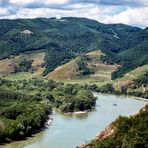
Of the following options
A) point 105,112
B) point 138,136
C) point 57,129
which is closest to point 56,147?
point 57,129

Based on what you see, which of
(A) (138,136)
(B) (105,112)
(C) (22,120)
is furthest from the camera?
(B) (105,112)

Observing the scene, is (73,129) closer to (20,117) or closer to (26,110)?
(20,117)

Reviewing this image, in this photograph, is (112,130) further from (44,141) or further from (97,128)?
(97,128)

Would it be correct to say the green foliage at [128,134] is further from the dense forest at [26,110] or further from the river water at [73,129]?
the dense forest at [26,110]

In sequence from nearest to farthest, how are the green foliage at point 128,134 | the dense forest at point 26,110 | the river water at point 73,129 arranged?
1. the green foliage at point 128,134
2. the river water at point 73,129
3. the dense forest at point 26,110

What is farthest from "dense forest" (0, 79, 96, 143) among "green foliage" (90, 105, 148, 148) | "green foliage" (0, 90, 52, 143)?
"green foliage" (90, 105, 148, 148)

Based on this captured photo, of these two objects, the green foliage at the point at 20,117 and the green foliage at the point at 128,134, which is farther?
the green foliage at the point at 20,117

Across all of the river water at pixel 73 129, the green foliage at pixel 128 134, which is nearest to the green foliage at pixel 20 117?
the river water at pixel 73 129

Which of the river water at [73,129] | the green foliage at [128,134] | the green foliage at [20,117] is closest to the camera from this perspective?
the green foliage at [128,134]

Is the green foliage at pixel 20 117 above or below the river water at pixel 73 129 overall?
above
